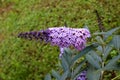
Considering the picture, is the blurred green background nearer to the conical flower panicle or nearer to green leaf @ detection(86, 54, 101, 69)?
the conical flower panicle

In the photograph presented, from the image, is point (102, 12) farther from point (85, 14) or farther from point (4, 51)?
point (4, 51)

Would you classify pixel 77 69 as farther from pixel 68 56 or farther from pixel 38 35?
pixel 38 35

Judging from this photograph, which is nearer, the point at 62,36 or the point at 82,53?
the point at 82,53

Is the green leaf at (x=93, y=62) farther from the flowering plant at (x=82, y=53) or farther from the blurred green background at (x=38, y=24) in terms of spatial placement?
the blurred green background at (x=38, y=24)

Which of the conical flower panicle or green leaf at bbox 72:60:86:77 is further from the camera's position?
the conical flower panicle

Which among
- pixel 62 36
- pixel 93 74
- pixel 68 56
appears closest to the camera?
pixel 93 74

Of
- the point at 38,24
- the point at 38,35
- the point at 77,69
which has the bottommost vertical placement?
the point at 38,24

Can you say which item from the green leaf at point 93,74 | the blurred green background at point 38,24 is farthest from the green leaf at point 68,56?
the blurred green background at point 38,24

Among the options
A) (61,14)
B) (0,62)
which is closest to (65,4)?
(61,14)

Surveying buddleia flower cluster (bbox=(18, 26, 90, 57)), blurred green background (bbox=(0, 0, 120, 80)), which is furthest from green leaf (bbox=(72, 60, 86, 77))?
blurred green background (bbox=(0, 0, 120, 80))

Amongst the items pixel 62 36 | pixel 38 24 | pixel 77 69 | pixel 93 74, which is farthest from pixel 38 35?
pixel 38 24
